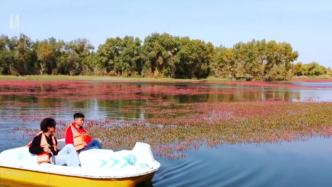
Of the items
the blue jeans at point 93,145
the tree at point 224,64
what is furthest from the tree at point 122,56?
the blue jeans at point 93,145

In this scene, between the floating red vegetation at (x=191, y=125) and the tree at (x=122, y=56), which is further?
the tree at (x=122, y=56)

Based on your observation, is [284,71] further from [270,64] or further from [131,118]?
[131,118]

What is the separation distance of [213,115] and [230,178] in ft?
48.1

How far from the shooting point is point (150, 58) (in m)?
111

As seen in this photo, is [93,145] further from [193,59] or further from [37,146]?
[193,59]

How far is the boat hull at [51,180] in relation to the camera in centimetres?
1059

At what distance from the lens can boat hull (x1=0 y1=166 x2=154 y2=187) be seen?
10.6 meters

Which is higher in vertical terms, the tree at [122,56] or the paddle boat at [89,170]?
the tree at [122,56]

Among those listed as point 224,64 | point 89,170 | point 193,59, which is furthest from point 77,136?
point 224,64

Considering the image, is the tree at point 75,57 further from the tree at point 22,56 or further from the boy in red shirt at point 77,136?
the boy in red shirt at point 77,136

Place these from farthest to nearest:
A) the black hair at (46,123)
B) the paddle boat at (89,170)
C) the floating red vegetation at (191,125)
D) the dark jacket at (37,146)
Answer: the floating red vegetation at (191,125) → the dark jacket at (37,146) → the black hair at (46,123) → the paddle boat at (89,170)

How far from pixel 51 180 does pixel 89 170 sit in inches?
42.1

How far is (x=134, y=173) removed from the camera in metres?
10.6

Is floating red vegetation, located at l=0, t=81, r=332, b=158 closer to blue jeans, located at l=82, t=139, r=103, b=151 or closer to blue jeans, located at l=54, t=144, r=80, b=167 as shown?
blue jeans, located at l=82, t=139, r=103, b=151
